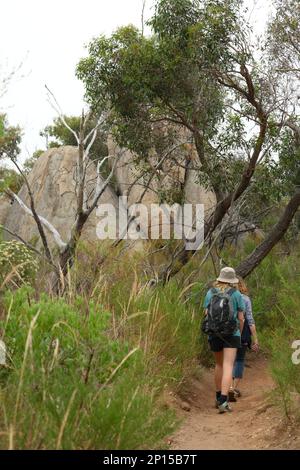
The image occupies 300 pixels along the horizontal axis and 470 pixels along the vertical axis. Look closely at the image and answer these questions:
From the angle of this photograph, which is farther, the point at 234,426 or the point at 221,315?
A: the point at 221,315

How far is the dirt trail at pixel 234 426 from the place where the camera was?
5.84m

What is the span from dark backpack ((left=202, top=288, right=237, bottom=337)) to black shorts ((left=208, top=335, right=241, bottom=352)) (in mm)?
72

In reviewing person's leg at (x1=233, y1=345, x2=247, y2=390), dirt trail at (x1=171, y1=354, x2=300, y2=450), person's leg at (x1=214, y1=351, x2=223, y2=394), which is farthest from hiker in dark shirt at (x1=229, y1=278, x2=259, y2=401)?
person's leg at (x1=214, y1=351, x2=223, y2=394)

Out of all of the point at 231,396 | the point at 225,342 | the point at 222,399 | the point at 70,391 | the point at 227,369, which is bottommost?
the point at 231,396

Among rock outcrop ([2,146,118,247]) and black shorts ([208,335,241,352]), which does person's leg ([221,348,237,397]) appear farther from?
rock outcrop ([2,146,118,247])

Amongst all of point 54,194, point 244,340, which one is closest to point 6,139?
point 244,340

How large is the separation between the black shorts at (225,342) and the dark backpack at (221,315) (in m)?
0.07

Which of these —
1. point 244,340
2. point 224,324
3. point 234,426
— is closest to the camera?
point 234,426

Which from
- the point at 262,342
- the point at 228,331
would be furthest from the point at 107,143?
the point at 228,331

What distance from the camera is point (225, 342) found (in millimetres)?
7410

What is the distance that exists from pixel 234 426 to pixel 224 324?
1.00 meters

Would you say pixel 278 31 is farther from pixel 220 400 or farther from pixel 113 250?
pixel 220 400

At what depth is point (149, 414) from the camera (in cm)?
449

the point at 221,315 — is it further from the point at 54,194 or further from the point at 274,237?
the point at 54,194
